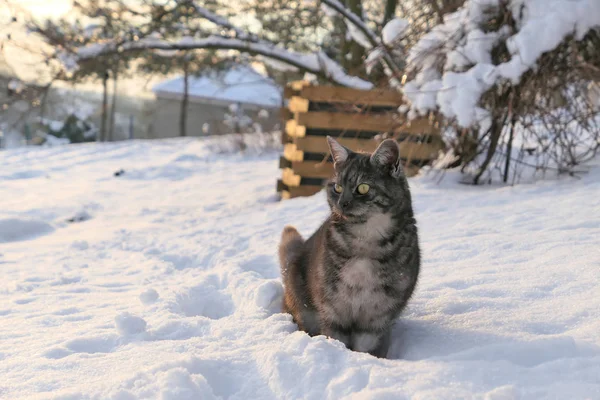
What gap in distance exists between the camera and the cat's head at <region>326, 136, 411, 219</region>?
2789 mm

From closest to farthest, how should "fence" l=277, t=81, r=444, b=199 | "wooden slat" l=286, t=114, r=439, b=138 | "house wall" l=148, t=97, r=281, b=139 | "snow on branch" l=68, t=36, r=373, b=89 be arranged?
"wooden slat" l=286, t=114, r=439, b=138
"fence" l=277, t=81, r=444, b=199
"snow on branch" l=68, t=36, r=373, b=89
"house wall" l=148, t=97, r=281, b=139

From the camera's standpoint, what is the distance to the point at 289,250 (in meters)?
3.64

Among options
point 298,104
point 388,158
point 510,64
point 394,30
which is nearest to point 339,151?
point 388,158

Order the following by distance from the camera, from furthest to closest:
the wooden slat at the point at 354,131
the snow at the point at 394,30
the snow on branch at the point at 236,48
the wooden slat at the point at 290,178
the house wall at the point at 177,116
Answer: the house wall at the point at 177,116
the snow on branch at the point at 236,48
the wooden slat at the point at 290,178
the wooden slat at the point at 354,131
the snow at the point at 394,30

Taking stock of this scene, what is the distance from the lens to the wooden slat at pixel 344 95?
7512mm

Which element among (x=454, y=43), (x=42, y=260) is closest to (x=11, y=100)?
(x=42, y=260)

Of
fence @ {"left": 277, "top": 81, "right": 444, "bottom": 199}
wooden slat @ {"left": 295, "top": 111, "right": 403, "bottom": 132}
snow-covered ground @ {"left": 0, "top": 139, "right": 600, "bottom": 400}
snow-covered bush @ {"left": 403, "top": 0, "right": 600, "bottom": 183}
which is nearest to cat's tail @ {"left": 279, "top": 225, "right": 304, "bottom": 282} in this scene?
snow-covered ground @ {"left": 0, "top": 139, "right": 600, "bottom": 400}

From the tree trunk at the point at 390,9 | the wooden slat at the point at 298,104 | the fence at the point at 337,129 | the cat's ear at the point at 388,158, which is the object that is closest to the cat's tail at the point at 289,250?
the cat's ear at the point at 388,158

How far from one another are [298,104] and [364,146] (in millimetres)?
1181

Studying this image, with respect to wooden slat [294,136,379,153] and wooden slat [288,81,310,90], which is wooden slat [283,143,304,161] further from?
wooden slat [288,81,310,90]

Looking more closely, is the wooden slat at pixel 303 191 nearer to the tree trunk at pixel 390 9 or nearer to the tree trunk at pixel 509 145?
the tree trunk at pixel 509 145

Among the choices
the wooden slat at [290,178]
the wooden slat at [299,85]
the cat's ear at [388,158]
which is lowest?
the wooden slat at [290,178]

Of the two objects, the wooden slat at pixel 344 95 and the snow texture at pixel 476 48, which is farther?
the wooden slat at pixel 344 95

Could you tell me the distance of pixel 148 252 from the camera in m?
5.81
